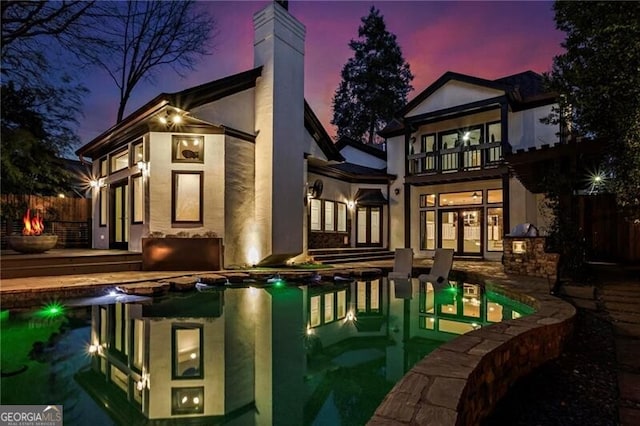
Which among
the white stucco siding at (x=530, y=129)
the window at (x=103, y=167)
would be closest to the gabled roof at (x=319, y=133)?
the white stucco siding at (x=530, y=129)

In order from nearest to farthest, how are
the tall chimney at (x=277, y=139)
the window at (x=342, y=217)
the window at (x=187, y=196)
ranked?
the window at (x=187, y=196), the tall chimney at (x=277, y=139), the window at (x=342, y=217)

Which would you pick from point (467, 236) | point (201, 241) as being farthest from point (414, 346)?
point (467, 236)

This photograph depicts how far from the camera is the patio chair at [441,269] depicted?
8.18 m

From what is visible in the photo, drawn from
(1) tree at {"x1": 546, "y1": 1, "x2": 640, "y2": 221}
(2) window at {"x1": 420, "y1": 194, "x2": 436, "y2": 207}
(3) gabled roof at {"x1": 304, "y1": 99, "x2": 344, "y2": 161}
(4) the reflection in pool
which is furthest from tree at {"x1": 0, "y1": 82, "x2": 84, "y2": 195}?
(2) window at {"x1": 420, "y1": 194, "x2": 436, "y2": 207}

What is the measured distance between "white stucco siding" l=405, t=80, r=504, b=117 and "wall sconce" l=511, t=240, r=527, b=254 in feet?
21.5

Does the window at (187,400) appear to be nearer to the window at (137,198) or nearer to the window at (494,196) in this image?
the window at (137,198)

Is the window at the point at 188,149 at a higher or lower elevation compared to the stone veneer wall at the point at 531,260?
higher

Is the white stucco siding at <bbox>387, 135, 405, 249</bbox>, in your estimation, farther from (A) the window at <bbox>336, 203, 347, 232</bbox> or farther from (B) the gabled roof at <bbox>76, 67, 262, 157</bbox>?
(B) the gabled roof at <bbox>76, 67, 262, 157</bbox>

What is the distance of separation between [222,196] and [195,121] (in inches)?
81.0

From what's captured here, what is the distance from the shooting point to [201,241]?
8961 millimetres

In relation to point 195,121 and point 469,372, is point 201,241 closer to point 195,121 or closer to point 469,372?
point 195,121

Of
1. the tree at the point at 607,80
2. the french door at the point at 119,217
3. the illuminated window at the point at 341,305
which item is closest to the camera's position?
the tree at the point at 607,80

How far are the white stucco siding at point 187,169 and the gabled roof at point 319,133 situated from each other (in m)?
3.39

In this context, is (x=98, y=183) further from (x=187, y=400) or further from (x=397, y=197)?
(x=187, y=400)
